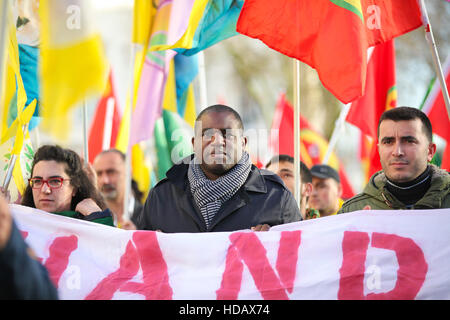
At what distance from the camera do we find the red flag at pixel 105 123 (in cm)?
938

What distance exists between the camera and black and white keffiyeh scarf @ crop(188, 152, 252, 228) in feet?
13.7

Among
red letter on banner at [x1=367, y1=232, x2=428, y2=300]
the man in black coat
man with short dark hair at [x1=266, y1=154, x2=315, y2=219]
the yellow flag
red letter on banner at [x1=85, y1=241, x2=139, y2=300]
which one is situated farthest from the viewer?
man with short dark hair at [x1=266, y1=154, x2=315, y2=219]

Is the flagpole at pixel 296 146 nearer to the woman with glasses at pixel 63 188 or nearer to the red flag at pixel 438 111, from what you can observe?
the woman with glasses at pixel 63 188

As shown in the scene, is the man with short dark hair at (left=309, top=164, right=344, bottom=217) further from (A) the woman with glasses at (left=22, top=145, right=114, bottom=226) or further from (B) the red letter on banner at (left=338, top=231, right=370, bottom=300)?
(B) the red letter on banner at (left=338, top=231, right=370, bottom=300)

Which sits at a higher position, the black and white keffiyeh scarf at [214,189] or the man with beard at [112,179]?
the man with beard at [112,179]

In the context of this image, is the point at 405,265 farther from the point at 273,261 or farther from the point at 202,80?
the point at 202,80

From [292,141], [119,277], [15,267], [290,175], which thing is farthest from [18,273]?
[292,141]

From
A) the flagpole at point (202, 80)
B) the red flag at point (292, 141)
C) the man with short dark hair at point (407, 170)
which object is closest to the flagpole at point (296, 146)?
the man with short dark hair at point (407, 170)

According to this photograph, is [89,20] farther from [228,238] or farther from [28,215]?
[228,238]

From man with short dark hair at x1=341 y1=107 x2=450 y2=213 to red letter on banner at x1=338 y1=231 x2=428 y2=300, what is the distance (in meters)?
0.42

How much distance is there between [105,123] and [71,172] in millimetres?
4686

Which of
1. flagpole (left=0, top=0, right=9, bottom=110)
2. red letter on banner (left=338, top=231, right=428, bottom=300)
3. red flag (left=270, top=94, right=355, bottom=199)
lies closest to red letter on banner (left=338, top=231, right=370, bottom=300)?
red letter on banner (left=338, top=231, right=428, bottom=300)

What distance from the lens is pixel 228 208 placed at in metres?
4.20

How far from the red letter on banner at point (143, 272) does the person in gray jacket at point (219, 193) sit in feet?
0.79
